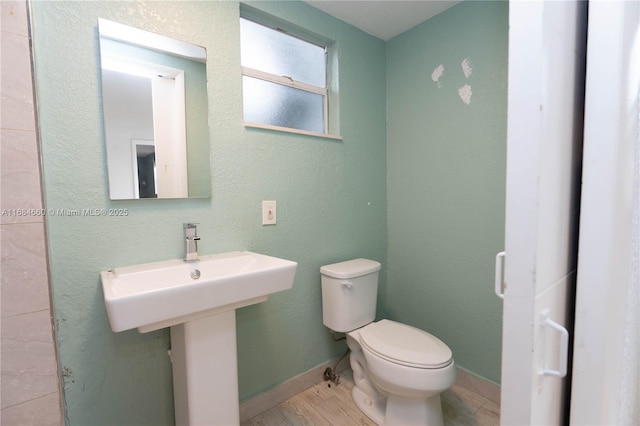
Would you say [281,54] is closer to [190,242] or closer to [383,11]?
[383,11]

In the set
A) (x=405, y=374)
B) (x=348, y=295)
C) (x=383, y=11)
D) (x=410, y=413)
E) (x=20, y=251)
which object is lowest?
(x=410, y=413)

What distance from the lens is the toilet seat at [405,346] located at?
130cm

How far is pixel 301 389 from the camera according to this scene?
175cm

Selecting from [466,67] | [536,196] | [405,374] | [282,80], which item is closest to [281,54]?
[282,80]

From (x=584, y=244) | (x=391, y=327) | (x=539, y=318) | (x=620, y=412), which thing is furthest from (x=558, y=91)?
(x=391, y=327)

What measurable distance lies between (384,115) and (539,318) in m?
1.83

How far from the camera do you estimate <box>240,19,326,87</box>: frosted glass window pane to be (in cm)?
163

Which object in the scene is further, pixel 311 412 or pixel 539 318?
pixel 311 412

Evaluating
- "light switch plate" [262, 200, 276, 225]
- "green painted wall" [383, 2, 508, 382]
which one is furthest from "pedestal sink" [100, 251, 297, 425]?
"green painted wall" [383, 2, 508, 382]

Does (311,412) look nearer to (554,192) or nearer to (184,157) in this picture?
(184,157)

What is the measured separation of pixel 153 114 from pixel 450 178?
1630mm

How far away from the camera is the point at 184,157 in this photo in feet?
4.40

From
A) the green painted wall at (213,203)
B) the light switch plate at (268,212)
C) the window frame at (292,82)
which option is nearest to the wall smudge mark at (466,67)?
the green painted wall at (213,203)

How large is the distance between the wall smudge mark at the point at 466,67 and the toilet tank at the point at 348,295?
1.24 m
